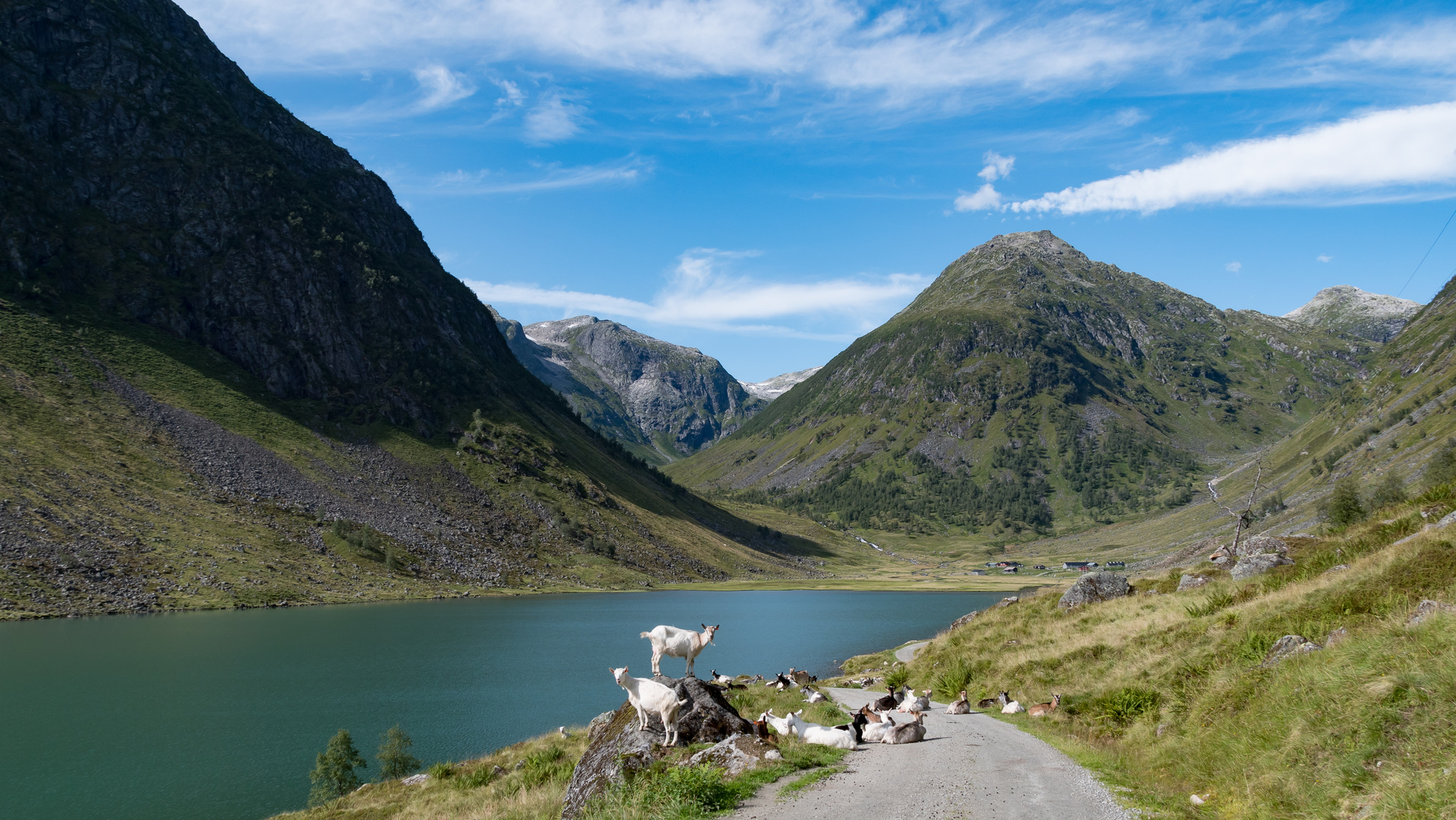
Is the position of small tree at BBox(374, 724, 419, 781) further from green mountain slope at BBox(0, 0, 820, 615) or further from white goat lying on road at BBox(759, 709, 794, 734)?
green mountain slope at BBox(0, 0, 820, 615)

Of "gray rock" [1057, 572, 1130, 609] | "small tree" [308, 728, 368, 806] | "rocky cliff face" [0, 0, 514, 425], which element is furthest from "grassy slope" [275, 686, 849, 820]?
"rocky cliff face" [0, 0, 514, 425]

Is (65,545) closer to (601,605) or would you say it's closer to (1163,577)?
(601,605)

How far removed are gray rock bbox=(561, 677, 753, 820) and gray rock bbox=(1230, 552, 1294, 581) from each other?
23312mm

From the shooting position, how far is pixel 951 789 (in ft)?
48.2

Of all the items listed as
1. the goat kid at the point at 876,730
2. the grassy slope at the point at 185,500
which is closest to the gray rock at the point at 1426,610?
the goat kid at the point at 876,730

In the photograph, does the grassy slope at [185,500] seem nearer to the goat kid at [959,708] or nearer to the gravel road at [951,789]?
the goat kid at [959,708]

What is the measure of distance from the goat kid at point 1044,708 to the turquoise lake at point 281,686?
31533 millimetres

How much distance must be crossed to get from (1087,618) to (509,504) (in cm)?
15840

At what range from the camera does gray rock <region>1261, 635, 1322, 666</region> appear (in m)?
18.0

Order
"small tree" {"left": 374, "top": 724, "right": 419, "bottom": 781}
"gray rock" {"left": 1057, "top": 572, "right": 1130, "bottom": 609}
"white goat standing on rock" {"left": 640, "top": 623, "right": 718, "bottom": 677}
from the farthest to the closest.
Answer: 1. "gray rock" {"left": 1057, "top": 572, "right": 1130, "bottom": 609}
2. "small tree" {"left": 374, "top": 724, "right": 419, "bottom": 781}
3. "white goat standing on rock" {"left": 640, "top": 623, "right": 718, "bottom": 677}

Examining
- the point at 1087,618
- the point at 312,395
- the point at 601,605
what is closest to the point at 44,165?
the point at 312,395

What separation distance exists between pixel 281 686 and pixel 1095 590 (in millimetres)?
61599

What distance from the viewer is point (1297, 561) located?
28672 mm

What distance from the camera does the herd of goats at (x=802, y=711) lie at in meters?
18.6
